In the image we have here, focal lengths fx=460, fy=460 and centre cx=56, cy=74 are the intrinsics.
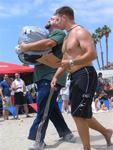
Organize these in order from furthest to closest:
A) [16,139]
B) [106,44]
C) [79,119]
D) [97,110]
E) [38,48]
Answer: [106,44]
[97,110]
[16,139]
[38,48]
[79,119]

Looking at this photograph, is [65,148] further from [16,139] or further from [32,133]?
[16,139]

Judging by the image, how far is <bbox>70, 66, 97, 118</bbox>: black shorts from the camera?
5.54 meters

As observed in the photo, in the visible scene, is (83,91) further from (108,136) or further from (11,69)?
(11,69)

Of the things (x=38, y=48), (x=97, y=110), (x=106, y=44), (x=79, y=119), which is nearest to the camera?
(x=79, y=119)

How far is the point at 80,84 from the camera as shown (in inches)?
222

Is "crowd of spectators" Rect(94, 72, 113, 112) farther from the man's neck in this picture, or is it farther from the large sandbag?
the man's neck

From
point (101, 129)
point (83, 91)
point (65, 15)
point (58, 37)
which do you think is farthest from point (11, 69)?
point (83, 91)

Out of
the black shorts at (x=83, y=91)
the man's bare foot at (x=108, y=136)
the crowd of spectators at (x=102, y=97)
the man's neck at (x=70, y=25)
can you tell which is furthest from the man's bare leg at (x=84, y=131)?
the crowd of spectators at (x=102, y=97)

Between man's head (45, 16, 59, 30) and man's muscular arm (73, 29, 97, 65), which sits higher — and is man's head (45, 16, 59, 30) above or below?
above

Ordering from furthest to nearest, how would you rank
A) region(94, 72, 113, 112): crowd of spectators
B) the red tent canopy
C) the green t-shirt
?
the red tent canopy → region(94, 72, 113, 112): crowd of spectators → the green t-shirt

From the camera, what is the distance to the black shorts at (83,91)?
18.2 ft

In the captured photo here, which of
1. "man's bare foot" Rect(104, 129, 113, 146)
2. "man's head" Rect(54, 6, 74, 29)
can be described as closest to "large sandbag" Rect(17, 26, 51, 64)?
"man's head" Rect(54, 6, 74, 29)

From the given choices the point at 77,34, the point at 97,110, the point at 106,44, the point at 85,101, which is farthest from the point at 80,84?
the point at 106,44

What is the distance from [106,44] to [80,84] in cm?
7088
